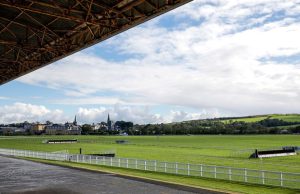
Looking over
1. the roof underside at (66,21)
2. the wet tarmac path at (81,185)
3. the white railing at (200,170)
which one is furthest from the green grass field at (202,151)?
the roof underside at (66,21)

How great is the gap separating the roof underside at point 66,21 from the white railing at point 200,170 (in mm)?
10396

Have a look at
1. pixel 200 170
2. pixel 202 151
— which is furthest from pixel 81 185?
pixel 202 151

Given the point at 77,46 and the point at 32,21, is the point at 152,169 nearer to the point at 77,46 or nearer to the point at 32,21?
the point at 77,46

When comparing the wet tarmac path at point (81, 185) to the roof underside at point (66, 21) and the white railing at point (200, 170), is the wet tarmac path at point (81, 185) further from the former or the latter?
the roof underside at point (66, 21)

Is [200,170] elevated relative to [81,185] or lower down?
elevated

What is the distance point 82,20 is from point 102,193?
28.1ft

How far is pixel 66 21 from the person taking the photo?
22984mm

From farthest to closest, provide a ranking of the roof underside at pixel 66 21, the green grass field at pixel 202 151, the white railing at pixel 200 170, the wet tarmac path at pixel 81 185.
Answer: the green grass field at pixel 202 151 → the white railing at pixel 200 170 → the wet tarmac path at pixel 81 185 → the roof underside at pixel 66 21

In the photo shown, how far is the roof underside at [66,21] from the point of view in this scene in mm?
18234

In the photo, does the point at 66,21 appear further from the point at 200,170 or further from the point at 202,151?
the point at 202,151

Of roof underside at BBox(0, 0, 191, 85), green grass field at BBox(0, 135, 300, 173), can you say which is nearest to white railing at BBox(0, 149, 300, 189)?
green grass field at BBox(0, 135, 300, 173)

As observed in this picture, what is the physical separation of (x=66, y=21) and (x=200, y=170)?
1331 cm

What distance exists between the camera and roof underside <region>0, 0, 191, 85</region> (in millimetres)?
18234

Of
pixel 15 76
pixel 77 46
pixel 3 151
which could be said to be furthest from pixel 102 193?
pixel 3 151
